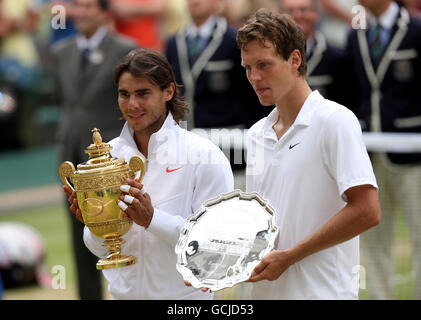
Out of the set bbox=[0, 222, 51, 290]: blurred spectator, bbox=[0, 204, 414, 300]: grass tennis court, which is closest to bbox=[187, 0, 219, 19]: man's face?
bbox=[0, 204, 414, 300]: grass tennis court

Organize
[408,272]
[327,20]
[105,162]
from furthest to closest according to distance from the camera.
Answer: [327,20], [408,272], [105,162]

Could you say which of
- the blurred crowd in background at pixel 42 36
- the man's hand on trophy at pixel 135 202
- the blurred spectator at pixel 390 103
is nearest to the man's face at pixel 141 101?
the man's hand on trophy at pixel 135 202

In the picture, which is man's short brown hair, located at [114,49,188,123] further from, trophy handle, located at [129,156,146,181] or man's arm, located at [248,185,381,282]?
man's arm, located at [248,185,381,282]

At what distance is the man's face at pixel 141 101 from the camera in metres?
2.99

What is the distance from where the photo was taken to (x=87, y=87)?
5.47 metres

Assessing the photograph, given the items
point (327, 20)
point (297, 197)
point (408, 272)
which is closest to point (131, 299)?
point (297, 197)

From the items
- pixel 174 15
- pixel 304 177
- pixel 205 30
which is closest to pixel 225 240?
pixel 304 177

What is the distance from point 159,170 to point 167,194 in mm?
80

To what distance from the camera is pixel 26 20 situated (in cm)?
962

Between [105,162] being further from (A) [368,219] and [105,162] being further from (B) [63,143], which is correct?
(B) [63,143]

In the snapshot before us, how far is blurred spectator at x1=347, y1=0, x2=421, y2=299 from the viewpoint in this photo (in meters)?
5.16

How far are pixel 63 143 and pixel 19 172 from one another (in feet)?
18.6

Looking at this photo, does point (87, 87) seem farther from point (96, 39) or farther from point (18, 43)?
point (18, 43)

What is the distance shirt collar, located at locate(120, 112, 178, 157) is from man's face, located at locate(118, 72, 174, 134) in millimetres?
22
